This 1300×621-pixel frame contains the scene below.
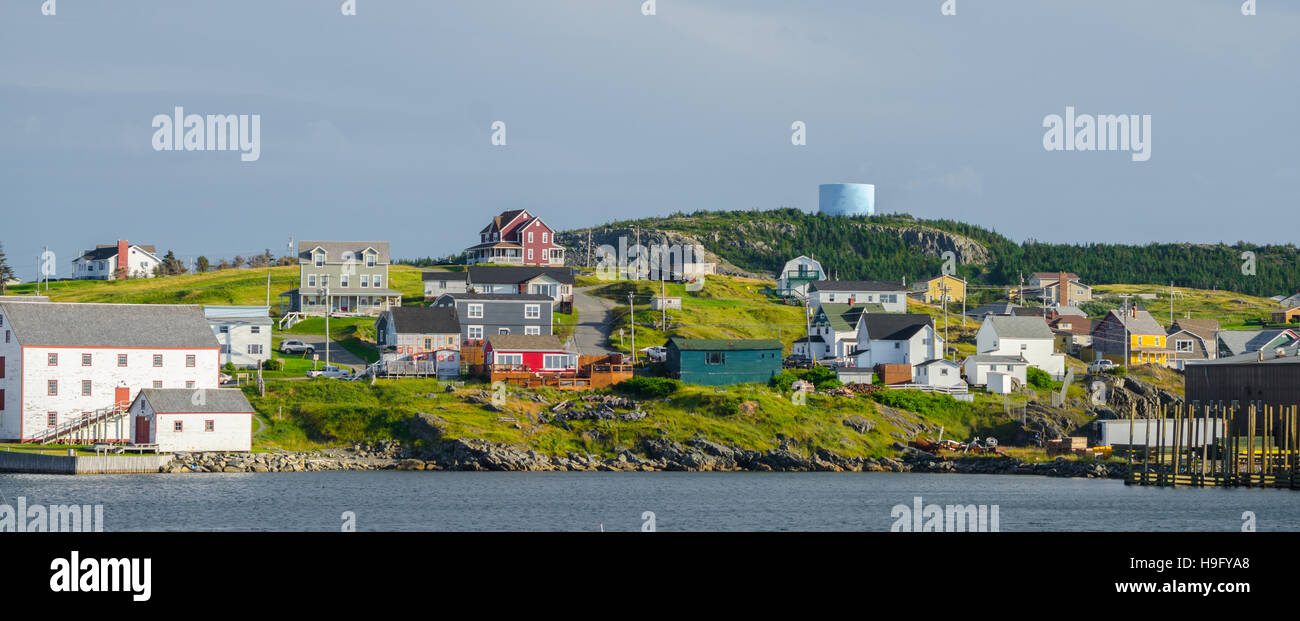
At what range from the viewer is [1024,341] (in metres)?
94.8

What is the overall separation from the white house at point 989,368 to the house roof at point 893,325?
5166 mm

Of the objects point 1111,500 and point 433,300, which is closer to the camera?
point 1111,500

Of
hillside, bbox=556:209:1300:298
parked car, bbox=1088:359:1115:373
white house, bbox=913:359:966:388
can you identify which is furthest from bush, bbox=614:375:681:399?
hillside, bbox=556:209:1300:298

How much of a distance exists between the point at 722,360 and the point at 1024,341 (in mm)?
25415

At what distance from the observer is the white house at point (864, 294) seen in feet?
392

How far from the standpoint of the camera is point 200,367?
230 feet

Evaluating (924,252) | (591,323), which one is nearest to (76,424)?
(591,323)

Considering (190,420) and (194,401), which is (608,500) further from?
(194,401)

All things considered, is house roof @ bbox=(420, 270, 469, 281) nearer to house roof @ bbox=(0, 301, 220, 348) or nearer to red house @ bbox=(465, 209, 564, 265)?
red house @ bbox=(465, 209, 564, 265)
